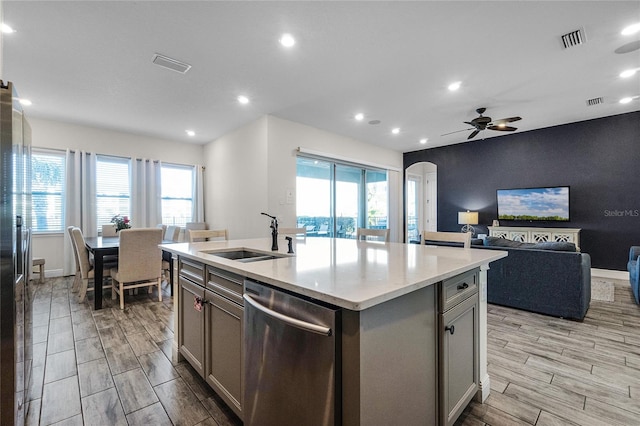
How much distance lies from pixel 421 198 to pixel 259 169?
599cm

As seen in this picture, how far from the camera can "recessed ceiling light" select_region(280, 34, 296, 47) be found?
2701 millimetres

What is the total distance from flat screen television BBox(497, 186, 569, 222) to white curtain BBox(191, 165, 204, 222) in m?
6.75

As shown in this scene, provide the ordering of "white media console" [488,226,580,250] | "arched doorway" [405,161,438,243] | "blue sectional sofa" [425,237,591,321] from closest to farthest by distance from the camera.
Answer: "blue sectional sofa" [425,237,591,321]
"white media console" [488,226,580,250]
"arched doorway" [405,161,438,243]

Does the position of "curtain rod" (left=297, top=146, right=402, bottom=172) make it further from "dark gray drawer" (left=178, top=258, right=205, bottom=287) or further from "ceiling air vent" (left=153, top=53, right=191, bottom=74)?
"dark gray drawer" (left=178, top=258, right=205, bottom=287)

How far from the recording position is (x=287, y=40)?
108 inches

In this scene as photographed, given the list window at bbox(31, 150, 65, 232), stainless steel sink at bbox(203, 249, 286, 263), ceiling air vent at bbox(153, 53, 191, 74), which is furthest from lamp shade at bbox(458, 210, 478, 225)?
window at bbox(31, 150, 65, 232)

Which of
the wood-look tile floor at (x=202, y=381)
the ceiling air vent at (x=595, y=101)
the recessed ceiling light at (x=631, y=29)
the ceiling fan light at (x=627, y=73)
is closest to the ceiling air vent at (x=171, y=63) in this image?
the wood-look tile floor at (x=202, y=381)

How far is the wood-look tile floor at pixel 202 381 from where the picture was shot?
5.61 ft

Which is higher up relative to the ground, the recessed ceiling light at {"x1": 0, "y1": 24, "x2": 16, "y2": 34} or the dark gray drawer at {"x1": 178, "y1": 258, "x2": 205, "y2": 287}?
the recessed ceiling light at {"x1": 0, "y1": 24, "x2": 16, "y2": 34}

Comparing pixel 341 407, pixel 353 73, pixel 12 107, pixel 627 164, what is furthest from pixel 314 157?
pixel 627 164

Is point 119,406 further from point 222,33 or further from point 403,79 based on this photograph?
point 403,79

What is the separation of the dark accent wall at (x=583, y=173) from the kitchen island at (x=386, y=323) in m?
5.19

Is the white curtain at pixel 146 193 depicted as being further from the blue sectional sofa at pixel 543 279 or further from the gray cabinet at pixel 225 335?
the blue sectional sofa at pixel 543 279

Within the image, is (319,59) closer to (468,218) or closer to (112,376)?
(112,376)
